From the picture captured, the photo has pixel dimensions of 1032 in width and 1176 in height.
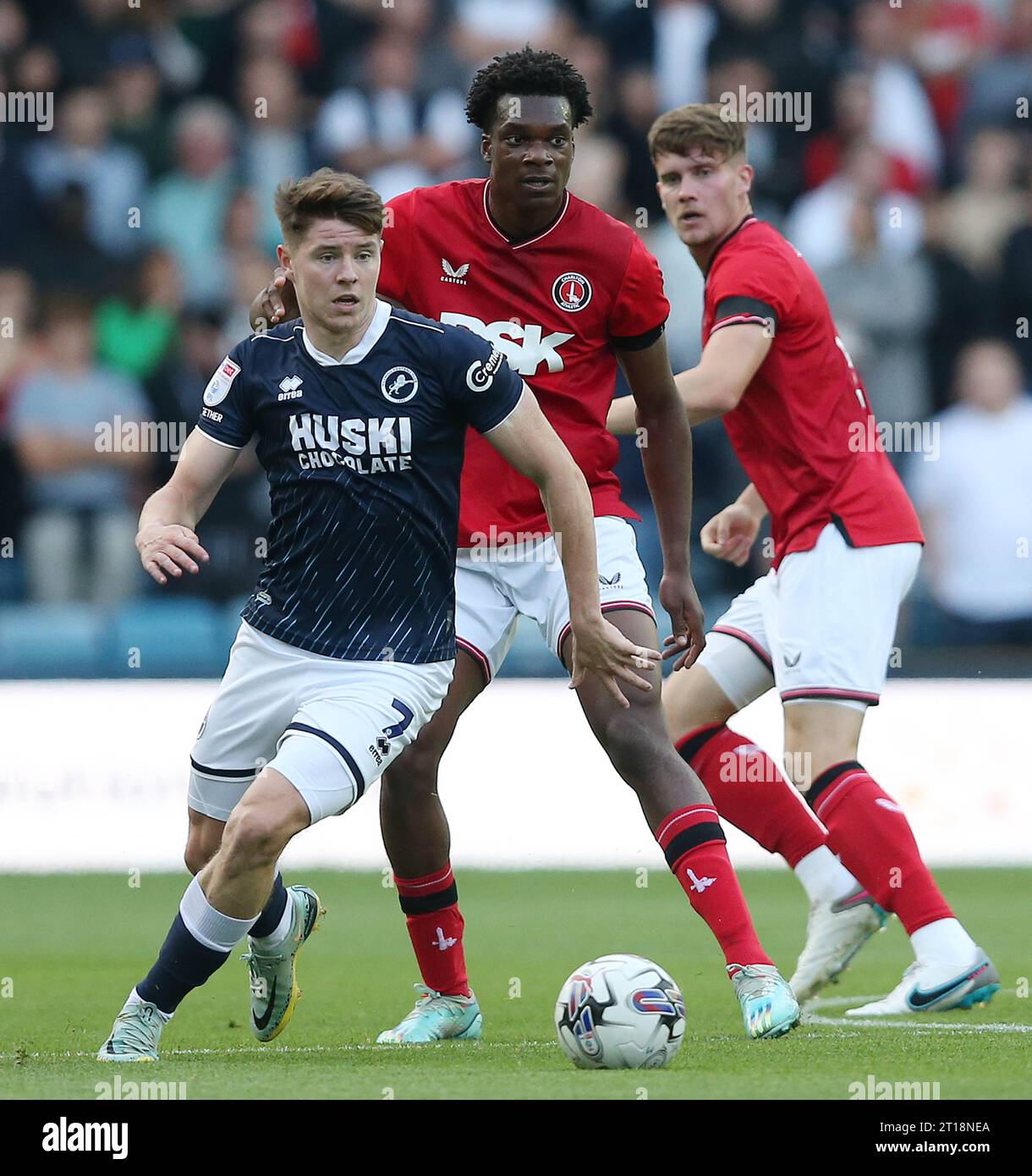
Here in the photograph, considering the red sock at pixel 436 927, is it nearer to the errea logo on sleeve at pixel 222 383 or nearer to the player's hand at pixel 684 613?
the player's hand at pixel 684 613

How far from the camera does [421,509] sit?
5.16 metres

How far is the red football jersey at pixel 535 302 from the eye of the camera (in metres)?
5.77

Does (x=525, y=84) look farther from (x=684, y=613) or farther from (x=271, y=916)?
(x=271, y=916)

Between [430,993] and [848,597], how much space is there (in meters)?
1.82

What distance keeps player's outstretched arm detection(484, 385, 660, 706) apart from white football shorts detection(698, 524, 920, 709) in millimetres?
1365

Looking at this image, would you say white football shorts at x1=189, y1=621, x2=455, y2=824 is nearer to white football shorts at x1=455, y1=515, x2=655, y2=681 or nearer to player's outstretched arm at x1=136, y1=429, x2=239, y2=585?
player's outstretched arm at x1=136, y1=429, x2=239, y2=585

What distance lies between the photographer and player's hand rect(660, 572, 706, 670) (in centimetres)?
584

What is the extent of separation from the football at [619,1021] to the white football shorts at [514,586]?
1158 mm

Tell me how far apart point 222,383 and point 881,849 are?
8.18ft

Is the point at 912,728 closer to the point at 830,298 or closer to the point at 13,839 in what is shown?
the point at 830,298

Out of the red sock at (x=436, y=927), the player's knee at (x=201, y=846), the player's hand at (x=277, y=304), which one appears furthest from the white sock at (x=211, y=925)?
the player's hand at (x=277, y=304)

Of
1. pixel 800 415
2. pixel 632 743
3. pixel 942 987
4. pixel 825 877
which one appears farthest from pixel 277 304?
pixel 942 987
